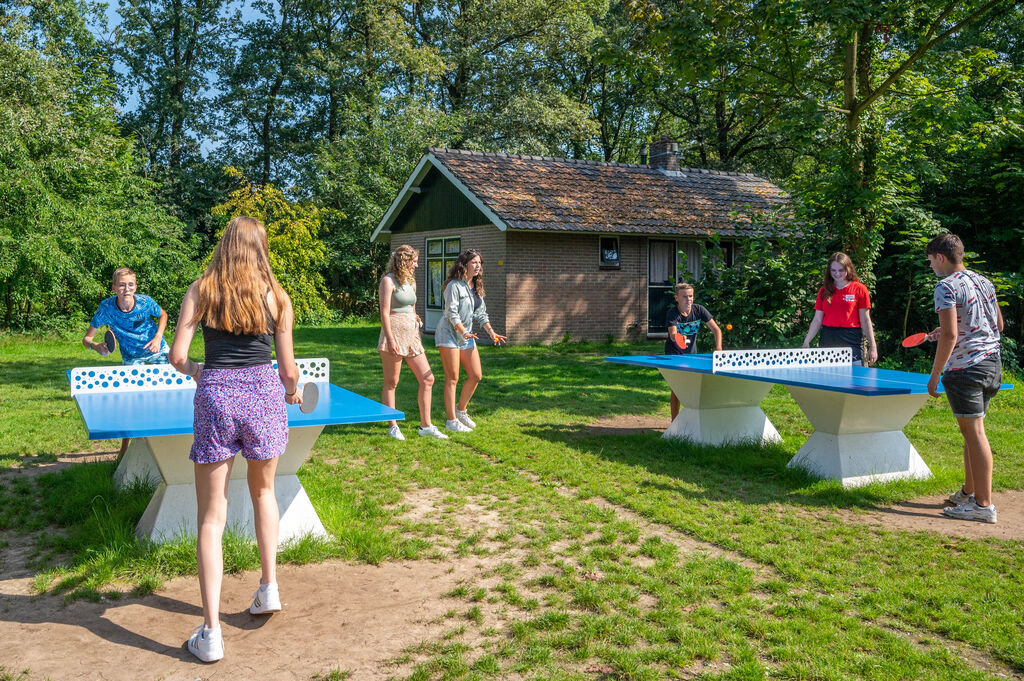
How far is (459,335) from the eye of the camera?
332 inches

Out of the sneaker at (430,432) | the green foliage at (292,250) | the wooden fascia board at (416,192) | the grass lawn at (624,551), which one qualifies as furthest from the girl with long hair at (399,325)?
the wooden fascia board at (416,192)

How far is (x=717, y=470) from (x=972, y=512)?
2.01 meters

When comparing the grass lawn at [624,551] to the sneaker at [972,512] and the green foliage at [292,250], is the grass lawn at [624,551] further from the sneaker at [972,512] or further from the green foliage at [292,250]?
the green foliage at [292,250]

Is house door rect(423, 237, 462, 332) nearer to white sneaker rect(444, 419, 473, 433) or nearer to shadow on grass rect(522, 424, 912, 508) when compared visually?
white sneaker rect(444, 419, 473, 433)

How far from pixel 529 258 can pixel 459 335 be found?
1118cm

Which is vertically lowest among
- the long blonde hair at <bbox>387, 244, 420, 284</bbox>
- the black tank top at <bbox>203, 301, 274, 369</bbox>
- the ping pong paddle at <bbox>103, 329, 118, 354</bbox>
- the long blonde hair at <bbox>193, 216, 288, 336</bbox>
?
the ping pong paddle at <bbox>103, 329, 118, 354</bbox>

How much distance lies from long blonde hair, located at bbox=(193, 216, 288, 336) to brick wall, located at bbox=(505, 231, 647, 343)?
15533 mm

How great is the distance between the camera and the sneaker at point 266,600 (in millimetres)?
3975

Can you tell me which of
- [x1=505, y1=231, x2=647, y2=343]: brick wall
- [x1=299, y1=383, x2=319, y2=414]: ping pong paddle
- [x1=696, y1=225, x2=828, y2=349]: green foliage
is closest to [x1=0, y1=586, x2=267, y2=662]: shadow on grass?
[x1=299, y1=383, x2=319, y2=414]: ping pong paddle

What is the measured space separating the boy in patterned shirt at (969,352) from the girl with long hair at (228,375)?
438 centimetres

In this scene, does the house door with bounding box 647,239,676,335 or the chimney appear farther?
the chimney

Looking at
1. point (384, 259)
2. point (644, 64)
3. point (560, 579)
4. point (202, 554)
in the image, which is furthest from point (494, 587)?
point (384, 259)

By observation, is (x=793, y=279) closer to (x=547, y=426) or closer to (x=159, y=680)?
(x=547, y=426)

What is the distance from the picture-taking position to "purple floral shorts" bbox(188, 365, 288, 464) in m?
3.59
